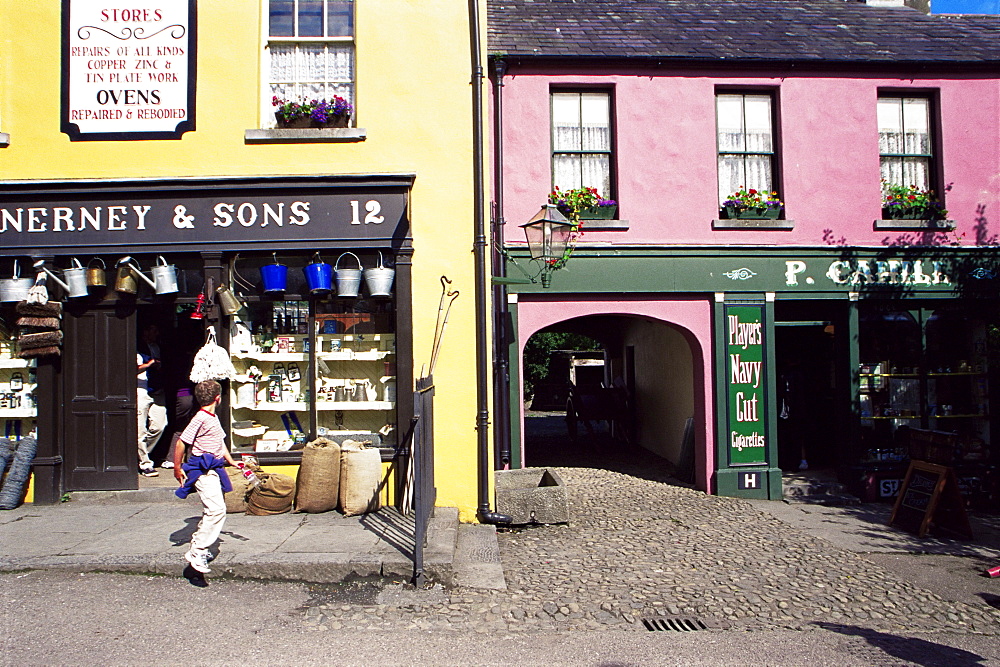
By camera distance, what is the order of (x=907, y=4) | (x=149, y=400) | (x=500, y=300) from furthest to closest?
(x=907, y=4), (x=500, y=300), (x=149, y=400)

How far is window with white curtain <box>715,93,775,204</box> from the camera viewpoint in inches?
395

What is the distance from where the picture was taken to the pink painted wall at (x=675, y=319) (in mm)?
9594

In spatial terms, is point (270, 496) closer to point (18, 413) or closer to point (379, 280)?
point (379, 280)

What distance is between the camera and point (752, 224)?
9.77 meters

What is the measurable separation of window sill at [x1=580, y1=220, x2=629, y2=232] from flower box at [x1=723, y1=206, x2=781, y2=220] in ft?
4.79

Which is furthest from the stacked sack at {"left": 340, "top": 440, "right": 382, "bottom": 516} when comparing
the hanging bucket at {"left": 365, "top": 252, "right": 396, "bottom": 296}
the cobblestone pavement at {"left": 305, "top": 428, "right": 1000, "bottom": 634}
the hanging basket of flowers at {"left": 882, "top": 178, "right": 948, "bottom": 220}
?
the hanging basket of flowers at {"left": 882, "top": 178, "right": 948, "bottom": 220}

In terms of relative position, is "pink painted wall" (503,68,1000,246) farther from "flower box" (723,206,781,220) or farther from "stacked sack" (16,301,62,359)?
"stacked sack" (16,301,62,359)

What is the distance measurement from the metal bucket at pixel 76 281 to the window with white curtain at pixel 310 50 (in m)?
2.72

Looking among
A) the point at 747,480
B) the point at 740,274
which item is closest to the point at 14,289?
the point at 740,274

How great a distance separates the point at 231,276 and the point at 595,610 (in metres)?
5.00

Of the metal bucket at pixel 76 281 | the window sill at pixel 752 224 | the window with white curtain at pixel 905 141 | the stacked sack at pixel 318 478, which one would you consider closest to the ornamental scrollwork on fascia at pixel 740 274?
the window sill at pixel 752 224

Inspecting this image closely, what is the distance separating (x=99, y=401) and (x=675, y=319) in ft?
22.7

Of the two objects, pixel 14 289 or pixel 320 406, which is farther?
pixel 320 406

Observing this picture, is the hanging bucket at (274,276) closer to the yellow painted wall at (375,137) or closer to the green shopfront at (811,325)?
the yellow painted wall at (375,137)
